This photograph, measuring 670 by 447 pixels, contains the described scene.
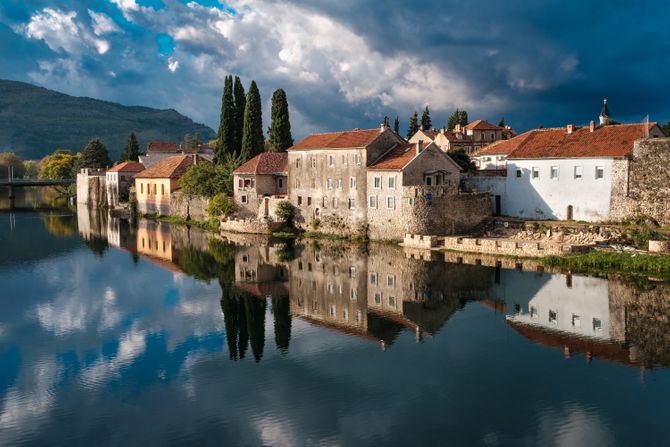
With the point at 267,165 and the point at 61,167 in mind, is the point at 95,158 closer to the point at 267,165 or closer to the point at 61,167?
the point at 61,167

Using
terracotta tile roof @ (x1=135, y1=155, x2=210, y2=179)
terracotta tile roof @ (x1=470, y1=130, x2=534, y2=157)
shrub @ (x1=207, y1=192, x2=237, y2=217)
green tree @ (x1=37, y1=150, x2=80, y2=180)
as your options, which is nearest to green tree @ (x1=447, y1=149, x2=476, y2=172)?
terracotta tile roof @ (x1=470, y1=130, x2=534, y2=157)

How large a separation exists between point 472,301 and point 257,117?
4137 centimetres

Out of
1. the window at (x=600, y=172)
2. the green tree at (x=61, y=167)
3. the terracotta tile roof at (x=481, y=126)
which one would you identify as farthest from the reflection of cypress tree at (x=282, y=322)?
the green tree at (x=61, y=167)

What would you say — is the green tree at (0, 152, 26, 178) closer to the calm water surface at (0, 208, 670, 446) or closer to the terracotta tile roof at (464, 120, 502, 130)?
the terracotta tile roof at (464, 120, 502, 130)

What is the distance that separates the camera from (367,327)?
24.6 m

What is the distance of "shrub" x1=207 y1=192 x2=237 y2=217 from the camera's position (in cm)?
5562

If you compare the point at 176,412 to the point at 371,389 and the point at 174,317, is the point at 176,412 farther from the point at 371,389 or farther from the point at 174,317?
the point at 174,317

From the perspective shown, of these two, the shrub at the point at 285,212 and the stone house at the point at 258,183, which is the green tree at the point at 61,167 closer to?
the stone house at the point at 258,183

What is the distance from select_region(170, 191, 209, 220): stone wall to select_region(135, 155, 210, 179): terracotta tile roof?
9.69 feet

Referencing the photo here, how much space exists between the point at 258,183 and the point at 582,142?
26173mm

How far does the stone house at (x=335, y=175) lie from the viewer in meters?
45.9

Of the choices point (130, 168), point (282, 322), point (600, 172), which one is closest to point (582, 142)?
point (600, 172)

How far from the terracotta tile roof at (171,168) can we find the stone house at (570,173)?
35394 mm

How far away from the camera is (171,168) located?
70.9m
